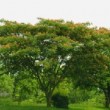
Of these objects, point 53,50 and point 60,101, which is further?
point 60,101

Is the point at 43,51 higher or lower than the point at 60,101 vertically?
higher

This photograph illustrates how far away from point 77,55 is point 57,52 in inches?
61.8

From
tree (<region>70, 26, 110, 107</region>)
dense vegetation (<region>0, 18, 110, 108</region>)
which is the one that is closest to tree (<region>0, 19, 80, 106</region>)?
dense vegetation (<region>0, 18, 110, 108</region>)

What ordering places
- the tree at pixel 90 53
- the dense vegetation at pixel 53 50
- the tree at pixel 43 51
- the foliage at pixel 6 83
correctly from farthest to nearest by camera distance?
the foliage at pixel 6 83 → the tree at pixel 90 53 → the dense vegetation at pixel 53 50 → the tree at pixel 43 51

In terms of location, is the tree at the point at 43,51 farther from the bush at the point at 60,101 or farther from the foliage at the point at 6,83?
the foliage at the point at 6,83

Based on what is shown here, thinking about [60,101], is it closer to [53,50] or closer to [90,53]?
[90,53]

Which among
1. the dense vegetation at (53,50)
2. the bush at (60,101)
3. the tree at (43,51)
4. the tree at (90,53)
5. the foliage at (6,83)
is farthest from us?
the foliage at (6,83)

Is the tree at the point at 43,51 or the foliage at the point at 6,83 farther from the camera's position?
the foliage at the point at 6,83

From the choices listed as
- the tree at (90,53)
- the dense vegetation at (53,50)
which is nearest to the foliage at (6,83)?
the dense vegetation at (53,50)

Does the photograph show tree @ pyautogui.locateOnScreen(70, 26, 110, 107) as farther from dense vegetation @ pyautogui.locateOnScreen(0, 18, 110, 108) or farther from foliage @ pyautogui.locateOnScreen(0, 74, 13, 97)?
foliage @ pyautogui.locateOnScreen(0, 74, 13, 97)

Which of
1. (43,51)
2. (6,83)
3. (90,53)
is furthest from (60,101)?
(6,83)

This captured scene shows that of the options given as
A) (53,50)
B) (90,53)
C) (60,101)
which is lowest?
(60,101)

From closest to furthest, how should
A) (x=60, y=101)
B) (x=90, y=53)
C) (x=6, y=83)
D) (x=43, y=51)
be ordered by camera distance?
(x=43, y=51) < (x=90, y=53) < (x=60, y=101) < (x=6, y=83)

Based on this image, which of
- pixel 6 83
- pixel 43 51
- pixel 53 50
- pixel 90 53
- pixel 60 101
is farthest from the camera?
pixel 6 83
